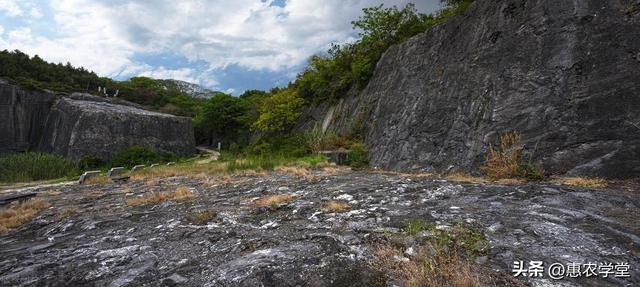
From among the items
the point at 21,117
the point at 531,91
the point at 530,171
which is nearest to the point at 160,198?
the point at 530,171

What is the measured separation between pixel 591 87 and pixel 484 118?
107 inches

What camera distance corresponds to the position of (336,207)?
6535mm

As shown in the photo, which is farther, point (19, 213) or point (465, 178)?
point (465, 178)

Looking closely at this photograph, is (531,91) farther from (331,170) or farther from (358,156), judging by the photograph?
(358,156)

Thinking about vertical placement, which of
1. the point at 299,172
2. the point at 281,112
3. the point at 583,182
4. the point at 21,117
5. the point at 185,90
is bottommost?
the point at 299,172

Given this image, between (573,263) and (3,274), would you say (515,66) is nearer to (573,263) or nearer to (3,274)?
(573,263)

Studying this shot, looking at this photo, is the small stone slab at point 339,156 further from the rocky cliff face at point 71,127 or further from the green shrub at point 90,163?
the rocky cliff face at point 71,127

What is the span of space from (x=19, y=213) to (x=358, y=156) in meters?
11.6

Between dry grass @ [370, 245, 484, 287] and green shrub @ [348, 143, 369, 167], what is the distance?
11.3 metres

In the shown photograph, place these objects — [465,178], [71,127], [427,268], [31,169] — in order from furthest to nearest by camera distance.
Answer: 1. [71,127]
2. [31,169]
3. [465,178]
4. [427,268]

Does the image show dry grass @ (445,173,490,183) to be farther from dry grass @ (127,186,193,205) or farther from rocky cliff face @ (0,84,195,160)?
rocky cliff face @ (0,84,195,160)

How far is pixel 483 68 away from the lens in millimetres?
11477

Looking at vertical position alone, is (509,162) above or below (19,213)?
above

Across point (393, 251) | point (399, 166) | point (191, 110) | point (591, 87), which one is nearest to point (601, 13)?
point (591, 87)
